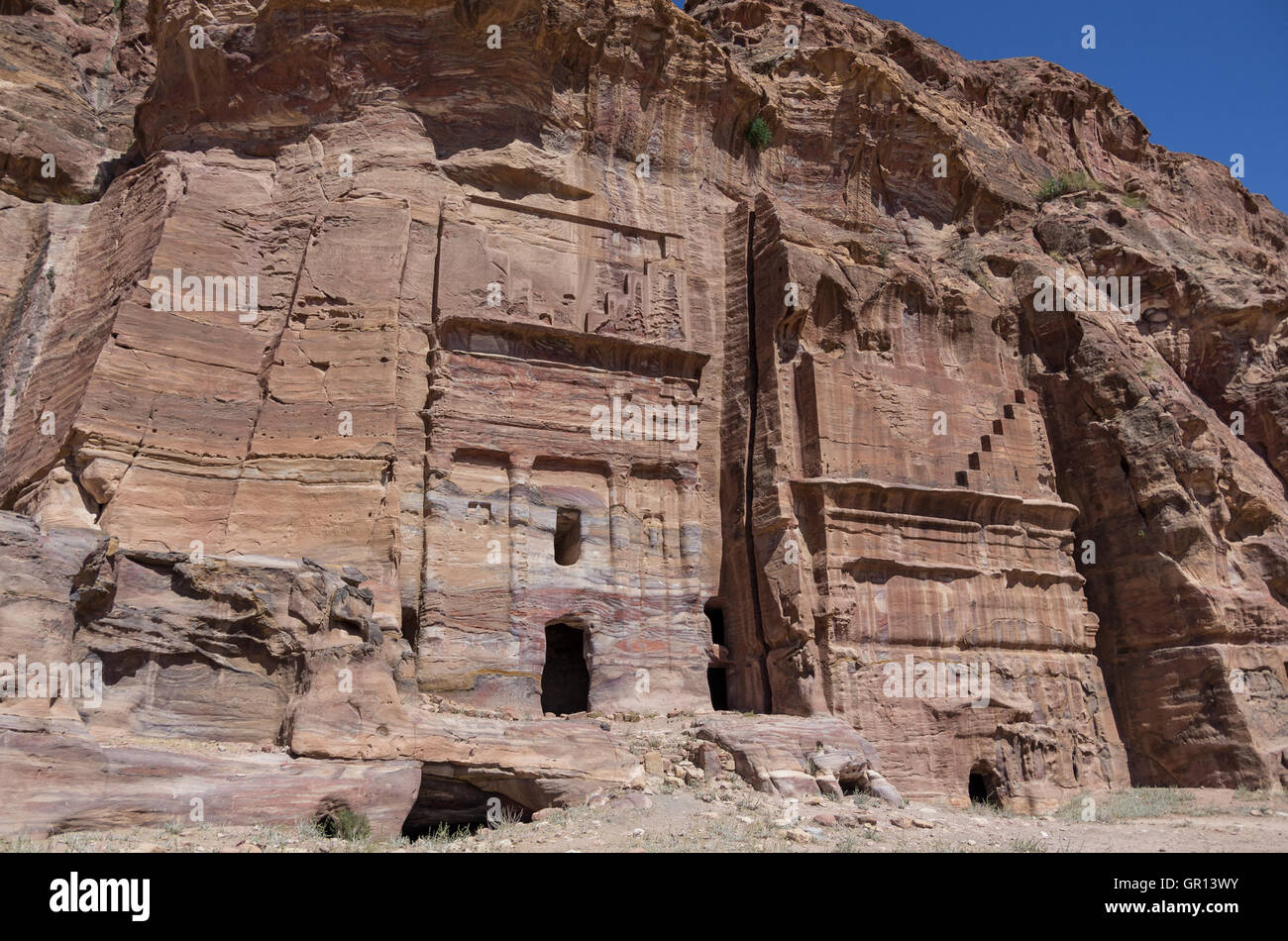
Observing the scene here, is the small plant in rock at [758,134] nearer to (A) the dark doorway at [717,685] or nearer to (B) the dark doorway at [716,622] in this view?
(B) the dark doorway at [716,622]

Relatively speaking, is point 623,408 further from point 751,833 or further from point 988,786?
point 751,833

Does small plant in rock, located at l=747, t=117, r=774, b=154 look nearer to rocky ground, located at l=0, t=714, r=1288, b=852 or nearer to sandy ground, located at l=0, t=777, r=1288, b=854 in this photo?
rocky ground, located at l=0, t=714, r=1288, b=852

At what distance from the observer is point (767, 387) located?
21.1 meters

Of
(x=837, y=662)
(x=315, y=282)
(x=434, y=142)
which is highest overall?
(x=434, y=142)

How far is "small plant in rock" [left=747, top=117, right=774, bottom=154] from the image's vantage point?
79.0ft

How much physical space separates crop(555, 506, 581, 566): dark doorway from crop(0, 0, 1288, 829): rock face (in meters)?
0.09

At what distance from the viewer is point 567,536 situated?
19688mm

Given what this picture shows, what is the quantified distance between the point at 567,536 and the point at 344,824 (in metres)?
9.39

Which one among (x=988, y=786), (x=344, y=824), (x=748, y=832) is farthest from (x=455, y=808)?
(x=988, y=786)

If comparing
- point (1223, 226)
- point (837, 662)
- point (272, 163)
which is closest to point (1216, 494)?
point (837, 662)

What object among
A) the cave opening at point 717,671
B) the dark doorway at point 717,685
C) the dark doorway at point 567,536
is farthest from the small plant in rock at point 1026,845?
the dark doorway at point 567,536

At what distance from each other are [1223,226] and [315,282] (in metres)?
29.1

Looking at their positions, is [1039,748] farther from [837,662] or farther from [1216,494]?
Result: [1216,494]

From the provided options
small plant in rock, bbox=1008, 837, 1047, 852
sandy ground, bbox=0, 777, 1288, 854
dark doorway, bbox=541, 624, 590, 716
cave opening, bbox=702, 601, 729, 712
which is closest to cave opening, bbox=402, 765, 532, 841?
sandy ground, bbox=0, 777, 1288, 854
